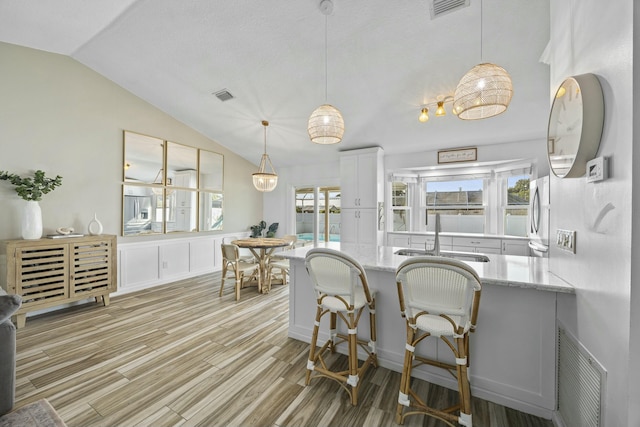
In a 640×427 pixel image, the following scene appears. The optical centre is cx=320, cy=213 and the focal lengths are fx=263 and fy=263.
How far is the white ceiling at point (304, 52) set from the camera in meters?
2.54

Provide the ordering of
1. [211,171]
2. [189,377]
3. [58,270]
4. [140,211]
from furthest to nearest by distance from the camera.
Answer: [211,171] → [140,211] → [58,270] → [189,377]

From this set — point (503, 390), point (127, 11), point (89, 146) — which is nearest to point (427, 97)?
point (503, 390)

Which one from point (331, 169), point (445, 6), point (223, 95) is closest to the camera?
point (445, 6)

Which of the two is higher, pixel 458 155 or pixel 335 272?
pixel 458 155

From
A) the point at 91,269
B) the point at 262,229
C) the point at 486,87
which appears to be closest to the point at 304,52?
the point at 486,87

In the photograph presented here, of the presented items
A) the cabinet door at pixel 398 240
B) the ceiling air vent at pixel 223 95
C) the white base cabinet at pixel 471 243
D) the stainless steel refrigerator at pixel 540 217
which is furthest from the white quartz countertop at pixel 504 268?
the ceiling air vent at pixel 223 95

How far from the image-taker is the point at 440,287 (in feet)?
4.84

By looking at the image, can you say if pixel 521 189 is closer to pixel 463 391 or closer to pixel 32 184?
pixel 463 391

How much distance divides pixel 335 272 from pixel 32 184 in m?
3.80

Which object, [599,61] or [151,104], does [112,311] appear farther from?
[599,61]

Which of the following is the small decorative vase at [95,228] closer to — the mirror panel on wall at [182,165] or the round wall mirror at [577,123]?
the mirror panel on wall at [182,165]

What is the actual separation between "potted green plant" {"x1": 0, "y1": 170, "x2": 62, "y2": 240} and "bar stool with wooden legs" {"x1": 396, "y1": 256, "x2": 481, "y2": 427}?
13.5 feet

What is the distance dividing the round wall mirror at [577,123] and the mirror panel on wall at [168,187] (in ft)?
17.0

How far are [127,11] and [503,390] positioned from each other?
4.84 metres
